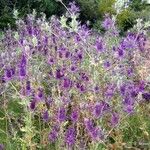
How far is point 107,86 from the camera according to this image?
14.2ft

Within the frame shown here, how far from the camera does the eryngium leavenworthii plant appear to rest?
3566 millimetres

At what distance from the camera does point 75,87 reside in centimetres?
427

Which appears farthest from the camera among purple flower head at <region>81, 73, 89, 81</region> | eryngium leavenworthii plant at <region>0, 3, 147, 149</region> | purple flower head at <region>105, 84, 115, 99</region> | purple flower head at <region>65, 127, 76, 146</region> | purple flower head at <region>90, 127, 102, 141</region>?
purple flower head at <region>81, 73, 89, 81</region>

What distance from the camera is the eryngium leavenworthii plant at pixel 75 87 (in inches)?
140

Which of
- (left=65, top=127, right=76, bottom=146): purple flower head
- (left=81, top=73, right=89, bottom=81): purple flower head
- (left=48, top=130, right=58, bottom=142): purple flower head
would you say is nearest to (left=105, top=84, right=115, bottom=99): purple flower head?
(left=81, top=73, right=89, bottom=81): purple flower head

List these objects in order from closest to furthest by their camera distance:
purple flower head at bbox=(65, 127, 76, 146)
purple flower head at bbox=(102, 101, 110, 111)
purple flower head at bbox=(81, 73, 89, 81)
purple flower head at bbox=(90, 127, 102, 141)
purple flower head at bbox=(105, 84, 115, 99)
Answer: purple flower head at bbox=(90, 127, 102, 141) → purple flower head at bbox=(65, 127, 76, 146) → purple flower head at bbox=(102, 101, 110, 111) → purple flower head at bbox=(105, 84, 115, 99) → purple flower head at bbox=(81, 73, 89, 81)

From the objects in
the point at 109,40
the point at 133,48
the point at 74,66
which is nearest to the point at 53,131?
the point at 74,66

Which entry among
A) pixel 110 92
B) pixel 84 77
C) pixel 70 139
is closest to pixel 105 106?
pixel 110 92

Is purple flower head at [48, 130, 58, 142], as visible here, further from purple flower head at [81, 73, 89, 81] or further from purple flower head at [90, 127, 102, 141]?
purple flower head at [81, 73, 89, 81]

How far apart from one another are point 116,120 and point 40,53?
2007 millimetres

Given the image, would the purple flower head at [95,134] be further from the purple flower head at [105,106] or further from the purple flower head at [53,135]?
the purple flower head at [105,106]

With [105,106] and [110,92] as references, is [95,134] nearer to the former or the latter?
[105,106]

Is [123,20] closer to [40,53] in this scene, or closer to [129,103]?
[40,53]

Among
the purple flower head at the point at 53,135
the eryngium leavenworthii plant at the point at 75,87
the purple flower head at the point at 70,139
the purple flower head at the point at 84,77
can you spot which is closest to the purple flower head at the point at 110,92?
the eryngium leavenworthii plant at the point at 75,87
